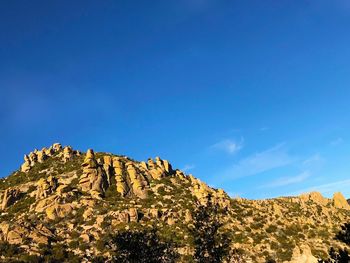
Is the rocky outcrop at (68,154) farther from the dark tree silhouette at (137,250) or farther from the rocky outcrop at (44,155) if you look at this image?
the dark tree silhouette at (137,250)

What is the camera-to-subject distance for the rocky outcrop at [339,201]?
168 m

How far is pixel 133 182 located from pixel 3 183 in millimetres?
40458

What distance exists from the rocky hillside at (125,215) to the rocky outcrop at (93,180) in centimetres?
21

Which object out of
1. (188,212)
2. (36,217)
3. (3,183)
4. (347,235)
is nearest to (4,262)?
(36,217)

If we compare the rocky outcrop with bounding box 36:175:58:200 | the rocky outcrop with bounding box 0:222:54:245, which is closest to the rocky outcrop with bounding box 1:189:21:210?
the rocky outcrop with bounding box 36:175:58:200

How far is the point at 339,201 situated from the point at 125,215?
137 meters

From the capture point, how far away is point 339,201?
170625 mm

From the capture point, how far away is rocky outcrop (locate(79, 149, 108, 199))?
76938mm

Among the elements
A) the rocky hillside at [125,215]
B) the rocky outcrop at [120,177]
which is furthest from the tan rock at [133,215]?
the rocky outcrop at [120,177]

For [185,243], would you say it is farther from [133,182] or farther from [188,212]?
[133,182]

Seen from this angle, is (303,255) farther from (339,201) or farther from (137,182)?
(339,201)

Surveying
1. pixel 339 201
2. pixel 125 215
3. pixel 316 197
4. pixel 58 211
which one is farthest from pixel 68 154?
pixel 316 197

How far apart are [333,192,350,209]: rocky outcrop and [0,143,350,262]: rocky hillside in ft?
282

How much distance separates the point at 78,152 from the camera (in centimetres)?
11188
